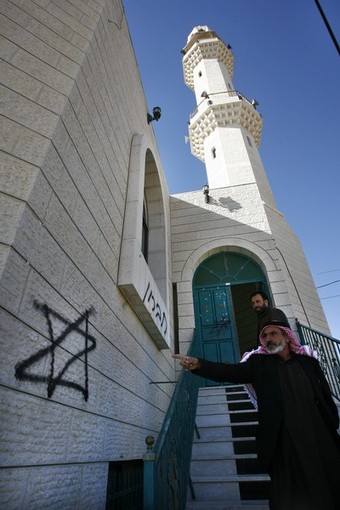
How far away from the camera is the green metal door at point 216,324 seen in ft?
21.5

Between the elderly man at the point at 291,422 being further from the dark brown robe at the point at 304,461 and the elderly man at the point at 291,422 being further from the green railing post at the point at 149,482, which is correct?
the green railing post at the point at 149,482

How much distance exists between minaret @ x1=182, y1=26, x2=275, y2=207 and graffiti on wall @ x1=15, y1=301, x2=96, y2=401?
24.6 feet

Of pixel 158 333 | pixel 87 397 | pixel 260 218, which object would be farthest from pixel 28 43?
pixel 260 218

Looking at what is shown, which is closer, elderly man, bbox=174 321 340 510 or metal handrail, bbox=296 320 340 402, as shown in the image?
elderly man, bbox=174 321 340 510

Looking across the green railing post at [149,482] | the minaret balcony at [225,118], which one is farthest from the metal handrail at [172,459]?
the minaret balcony at [225,118]

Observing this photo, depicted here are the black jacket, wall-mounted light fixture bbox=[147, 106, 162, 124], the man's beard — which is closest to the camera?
the black jacket

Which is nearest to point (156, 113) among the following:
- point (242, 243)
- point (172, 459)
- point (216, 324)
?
point (242, 243)

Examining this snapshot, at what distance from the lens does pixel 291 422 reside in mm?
1833

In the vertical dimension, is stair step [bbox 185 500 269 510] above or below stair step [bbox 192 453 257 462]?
below

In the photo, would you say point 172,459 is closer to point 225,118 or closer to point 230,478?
point 230,478

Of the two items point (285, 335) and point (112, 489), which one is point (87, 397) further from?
point (285, 335)

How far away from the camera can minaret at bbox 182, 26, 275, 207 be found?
9.88 metres

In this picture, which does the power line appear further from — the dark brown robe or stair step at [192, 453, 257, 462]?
stair step at [192, 453, 257, 462]

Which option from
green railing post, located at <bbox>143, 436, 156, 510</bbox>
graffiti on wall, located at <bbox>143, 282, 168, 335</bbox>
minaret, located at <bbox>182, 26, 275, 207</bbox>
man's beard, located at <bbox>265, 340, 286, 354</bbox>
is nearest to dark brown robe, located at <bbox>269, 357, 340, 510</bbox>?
man's beard, located at <bbox>265, 340, 286, 354</bbox>
